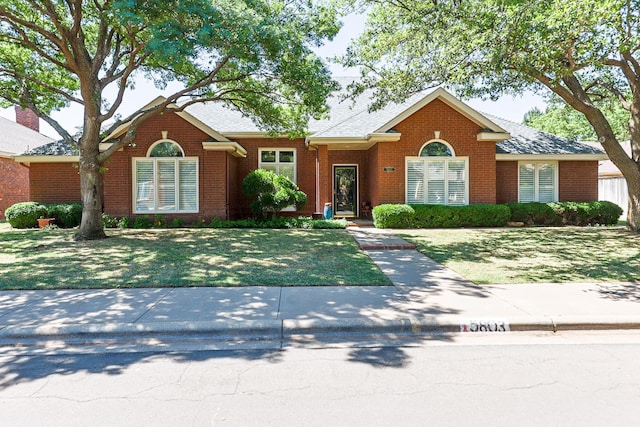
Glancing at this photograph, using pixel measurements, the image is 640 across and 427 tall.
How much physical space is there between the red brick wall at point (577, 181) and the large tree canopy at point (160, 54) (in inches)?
501

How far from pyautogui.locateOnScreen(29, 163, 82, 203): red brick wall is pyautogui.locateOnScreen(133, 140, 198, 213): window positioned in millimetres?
3816

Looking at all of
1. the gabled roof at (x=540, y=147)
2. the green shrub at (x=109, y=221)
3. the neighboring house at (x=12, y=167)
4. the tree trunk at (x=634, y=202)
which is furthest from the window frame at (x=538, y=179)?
the neighboring house at (x=12, y=167)

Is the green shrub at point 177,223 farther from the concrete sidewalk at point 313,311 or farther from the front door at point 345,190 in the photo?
the concrete sidewalk at point 313,311

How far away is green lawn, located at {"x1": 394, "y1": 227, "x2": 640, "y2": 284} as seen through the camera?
7723 mm

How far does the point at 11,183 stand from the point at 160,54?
1959cm

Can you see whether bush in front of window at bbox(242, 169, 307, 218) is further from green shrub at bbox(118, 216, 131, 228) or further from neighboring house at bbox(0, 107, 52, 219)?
neighboring house at bbox(0, 107, 52, 219)

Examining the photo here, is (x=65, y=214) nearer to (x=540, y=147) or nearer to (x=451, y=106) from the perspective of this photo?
(x=451, y=106)

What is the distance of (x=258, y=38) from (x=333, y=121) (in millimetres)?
10536

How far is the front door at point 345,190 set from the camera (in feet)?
62.8

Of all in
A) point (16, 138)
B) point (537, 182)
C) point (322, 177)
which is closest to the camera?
point (322, 177)

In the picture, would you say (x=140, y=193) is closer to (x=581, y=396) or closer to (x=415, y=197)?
(x=415, y=197)

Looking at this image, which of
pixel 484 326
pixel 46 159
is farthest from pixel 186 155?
pixel 484 326

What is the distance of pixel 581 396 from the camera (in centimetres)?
336

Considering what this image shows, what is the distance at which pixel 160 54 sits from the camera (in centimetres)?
905
